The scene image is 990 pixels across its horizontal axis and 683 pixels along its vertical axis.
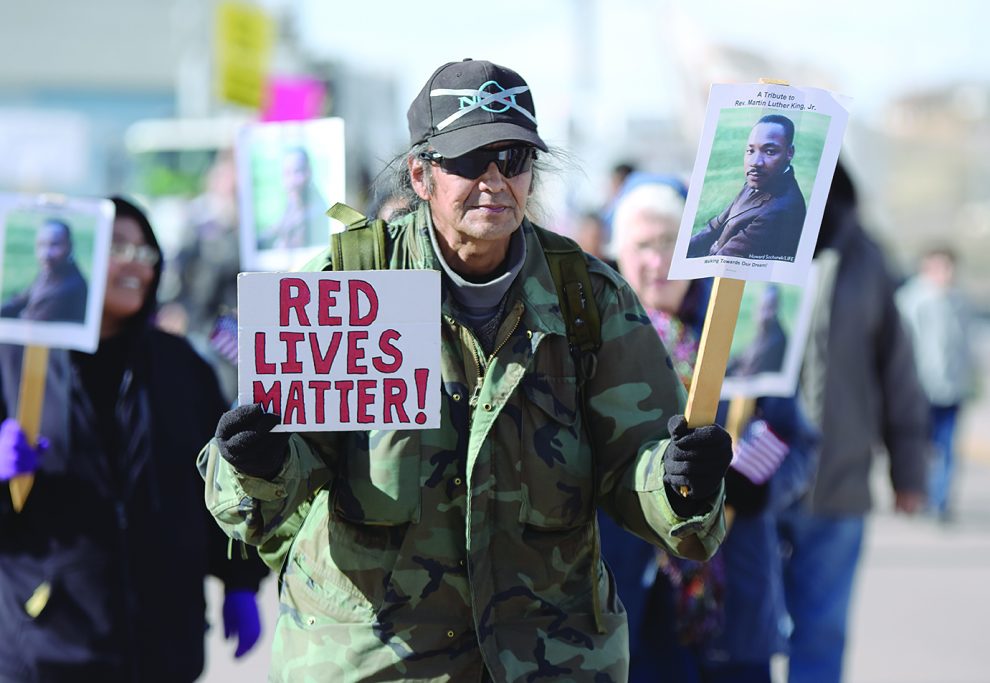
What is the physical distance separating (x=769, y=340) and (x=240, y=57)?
1316cm

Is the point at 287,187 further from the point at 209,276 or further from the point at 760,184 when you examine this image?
the point at 209,276

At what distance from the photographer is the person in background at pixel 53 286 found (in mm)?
4086

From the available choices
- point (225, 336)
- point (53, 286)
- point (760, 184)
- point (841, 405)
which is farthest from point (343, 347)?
point (841, 405)

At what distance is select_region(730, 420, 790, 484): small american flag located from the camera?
14.5 feet

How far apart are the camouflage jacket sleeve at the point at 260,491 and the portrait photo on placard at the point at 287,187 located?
147 centimetres

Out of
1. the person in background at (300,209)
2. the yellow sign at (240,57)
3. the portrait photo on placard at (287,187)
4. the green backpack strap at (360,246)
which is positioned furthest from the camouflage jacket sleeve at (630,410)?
the yellow sign at (240,57)

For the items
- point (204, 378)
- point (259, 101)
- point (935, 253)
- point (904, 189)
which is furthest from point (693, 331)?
point (904, 189)

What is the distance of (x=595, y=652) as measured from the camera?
301 cm

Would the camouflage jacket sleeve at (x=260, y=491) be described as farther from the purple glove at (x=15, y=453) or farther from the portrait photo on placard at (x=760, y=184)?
the purple glove at (x=15, y=453)

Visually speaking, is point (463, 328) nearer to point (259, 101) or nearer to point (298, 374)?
point (298, 374)

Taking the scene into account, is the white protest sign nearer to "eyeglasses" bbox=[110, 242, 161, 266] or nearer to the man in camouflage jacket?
the man in camouflage jacket

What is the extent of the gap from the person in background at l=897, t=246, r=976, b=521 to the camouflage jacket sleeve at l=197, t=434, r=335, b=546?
8.80 metres

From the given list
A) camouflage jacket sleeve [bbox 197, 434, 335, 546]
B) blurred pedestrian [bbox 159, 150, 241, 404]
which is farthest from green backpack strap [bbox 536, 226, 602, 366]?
blurred pedestrian [bbox 159, 150, 241, 404]

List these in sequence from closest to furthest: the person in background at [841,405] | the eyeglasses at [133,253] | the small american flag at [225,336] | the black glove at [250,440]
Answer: the black glove at [250,440] → the eyeglasses at [133,253] → the small american flag at [225,336] → the person in background at [841,405]
